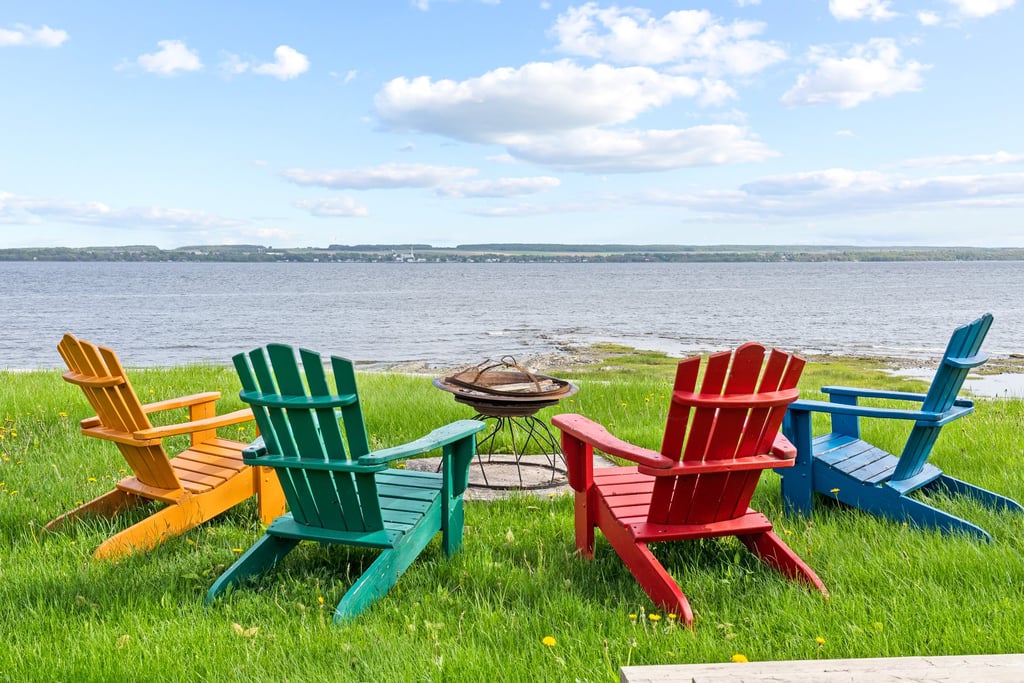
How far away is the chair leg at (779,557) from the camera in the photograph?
329cm

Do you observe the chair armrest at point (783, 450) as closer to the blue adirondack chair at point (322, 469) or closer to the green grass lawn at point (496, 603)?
the green grass lawn at point (496, 603)

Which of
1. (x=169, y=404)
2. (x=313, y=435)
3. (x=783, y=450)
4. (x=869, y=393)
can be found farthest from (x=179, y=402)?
(x=869, y=393)

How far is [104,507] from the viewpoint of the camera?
444 cm

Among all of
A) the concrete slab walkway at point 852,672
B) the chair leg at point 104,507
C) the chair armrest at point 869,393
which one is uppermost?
the chair armrest at point 869,393

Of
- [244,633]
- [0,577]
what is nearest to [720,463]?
[244,633]

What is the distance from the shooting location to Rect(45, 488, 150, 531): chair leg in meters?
4.32

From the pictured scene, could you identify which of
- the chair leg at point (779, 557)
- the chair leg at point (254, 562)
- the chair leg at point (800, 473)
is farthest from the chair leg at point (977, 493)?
the chair leg at point (254, 562)

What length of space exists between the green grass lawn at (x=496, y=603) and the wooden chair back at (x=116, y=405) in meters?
0.40

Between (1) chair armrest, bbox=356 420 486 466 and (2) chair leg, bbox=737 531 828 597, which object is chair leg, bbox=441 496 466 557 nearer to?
(1) chair armrest, bbox=356 420 486 466

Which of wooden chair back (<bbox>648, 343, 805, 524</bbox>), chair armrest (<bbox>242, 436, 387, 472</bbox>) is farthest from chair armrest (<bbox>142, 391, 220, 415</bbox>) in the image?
wooden chair back (<bbox>648, 343, 805, 524</bbox>)

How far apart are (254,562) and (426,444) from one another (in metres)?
0.92

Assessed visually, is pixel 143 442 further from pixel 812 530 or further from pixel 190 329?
pixel 190 329

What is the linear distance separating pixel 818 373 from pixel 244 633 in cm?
1951

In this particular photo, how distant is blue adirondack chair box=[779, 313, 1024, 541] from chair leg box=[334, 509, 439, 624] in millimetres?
2219
